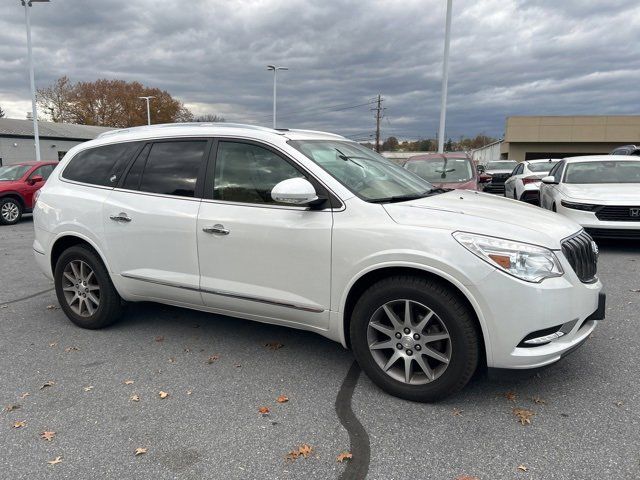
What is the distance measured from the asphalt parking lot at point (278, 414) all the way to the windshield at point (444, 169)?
4.98m

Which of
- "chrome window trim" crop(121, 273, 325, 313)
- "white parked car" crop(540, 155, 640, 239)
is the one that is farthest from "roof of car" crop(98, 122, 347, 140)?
"white parked car" crop(540, 155, 640, 239)

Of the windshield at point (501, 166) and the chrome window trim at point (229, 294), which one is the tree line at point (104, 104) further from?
the chrome window trim at point (229, 294)

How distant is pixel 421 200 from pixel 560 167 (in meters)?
7.05

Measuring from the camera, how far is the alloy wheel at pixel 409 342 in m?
3.03

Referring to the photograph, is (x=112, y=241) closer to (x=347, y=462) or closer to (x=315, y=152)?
(x=315, y=152)

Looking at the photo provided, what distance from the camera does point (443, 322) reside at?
9.70 feet

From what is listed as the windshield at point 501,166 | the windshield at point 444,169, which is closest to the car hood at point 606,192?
the windshield at point 444,169

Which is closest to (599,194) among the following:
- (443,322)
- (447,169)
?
(447,169)

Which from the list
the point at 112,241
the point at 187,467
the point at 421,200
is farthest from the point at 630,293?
the point at 112,241

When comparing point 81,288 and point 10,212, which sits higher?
point 81,288

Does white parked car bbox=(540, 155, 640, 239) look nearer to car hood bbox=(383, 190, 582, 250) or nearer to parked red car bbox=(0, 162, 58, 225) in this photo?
car hood bbox=(383, 190, 582, 250)

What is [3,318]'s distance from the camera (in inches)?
195

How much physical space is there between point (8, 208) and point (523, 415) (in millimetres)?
13662

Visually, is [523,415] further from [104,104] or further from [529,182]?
[104,104]
